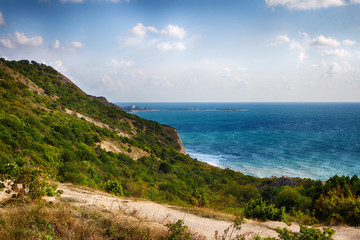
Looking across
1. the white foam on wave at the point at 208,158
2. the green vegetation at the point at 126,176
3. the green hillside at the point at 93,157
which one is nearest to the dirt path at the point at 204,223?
the green vegetation at the point at 126,176

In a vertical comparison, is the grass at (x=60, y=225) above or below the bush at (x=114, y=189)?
above

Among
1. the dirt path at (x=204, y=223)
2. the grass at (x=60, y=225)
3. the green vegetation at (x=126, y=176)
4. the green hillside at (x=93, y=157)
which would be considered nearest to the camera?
the grass at (x=60, y=225)

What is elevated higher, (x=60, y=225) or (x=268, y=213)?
(x=60, y=225)

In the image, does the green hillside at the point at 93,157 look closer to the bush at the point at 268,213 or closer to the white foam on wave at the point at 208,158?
the bush at the point at 268,213

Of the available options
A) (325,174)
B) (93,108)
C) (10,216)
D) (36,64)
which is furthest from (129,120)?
(10,216)

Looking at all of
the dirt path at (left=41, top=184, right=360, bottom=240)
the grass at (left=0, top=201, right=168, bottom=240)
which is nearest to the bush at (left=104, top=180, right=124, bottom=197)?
the dirt path at (left=41, top=184, right=360, bottom=240)

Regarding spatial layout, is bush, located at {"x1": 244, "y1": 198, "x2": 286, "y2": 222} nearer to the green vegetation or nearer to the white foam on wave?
the green vegetation

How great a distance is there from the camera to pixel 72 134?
25.8 metres

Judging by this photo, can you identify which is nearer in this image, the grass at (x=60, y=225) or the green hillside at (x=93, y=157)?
the grass at (x=60, y=225)

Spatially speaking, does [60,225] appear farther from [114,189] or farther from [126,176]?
[126,176]

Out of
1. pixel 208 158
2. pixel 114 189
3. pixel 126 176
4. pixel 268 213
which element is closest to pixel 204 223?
pixel 268 213

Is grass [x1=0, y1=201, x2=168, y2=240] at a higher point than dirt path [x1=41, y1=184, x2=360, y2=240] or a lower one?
higher

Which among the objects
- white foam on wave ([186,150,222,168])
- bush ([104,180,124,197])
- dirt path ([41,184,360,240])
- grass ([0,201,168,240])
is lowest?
white foam on wave ([186,150,222,168])

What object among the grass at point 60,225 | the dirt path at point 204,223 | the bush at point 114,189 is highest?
the grass at point 60,225
